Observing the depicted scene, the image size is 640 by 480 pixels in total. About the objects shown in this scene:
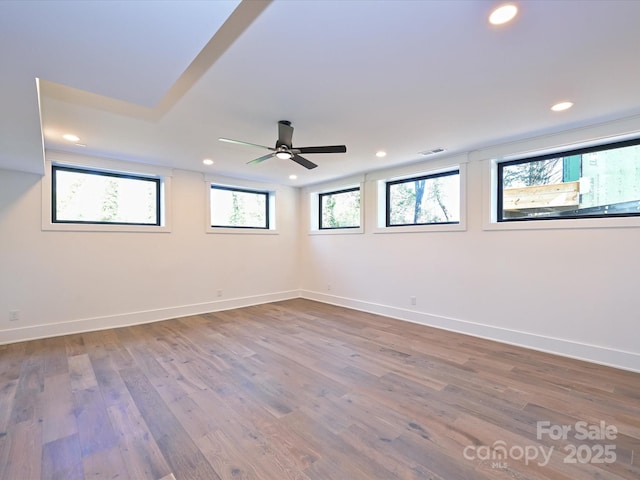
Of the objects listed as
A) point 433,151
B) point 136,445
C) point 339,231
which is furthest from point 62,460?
point 339,231

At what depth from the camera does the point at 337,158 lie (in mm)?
4297

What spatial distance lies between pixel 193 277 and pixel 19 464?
3.57m

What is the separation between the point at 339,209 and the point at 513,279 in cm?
334

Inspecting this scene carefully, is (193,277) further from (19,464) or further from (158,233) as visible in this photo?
(19,464)

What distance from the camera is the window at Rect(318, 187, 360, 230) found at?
5749mm

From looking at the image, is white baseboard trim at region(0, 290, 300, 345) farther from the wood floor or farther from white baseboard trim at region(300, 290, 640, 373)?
white baseboard trim at region(300, 290, 640, 373)

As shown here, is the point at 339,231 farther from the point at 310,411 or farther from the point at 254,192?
the point at 310,411

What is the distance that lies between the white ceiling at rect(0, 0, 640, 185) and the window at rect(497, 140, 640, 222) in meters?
0.45

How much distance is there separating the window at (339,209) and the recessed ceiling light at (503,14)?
4067 millimetres

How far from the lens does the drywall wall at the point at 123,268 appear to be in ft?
12.3

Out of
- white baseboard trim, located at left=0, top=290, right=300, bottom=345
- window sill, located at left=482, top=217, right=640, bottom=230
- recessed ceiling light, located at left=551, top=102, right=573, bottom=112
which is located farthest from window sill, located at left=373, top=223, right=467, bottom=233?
white baseboard trim, located at left=0, top=290, right=300, bottom=345

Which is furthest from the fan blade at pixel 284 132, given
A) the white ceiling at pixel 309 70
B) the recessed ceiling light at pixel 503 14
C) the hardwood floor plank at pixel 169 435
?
the hardwood floor plank at pixel 169 435

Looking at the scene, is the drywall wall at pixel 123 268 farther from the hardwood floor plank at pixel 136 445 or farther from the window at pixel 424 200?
the hardwood floor plank at pixel 136 445

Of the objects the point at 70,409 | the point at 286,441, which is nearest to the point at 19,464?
the point at 70,409
